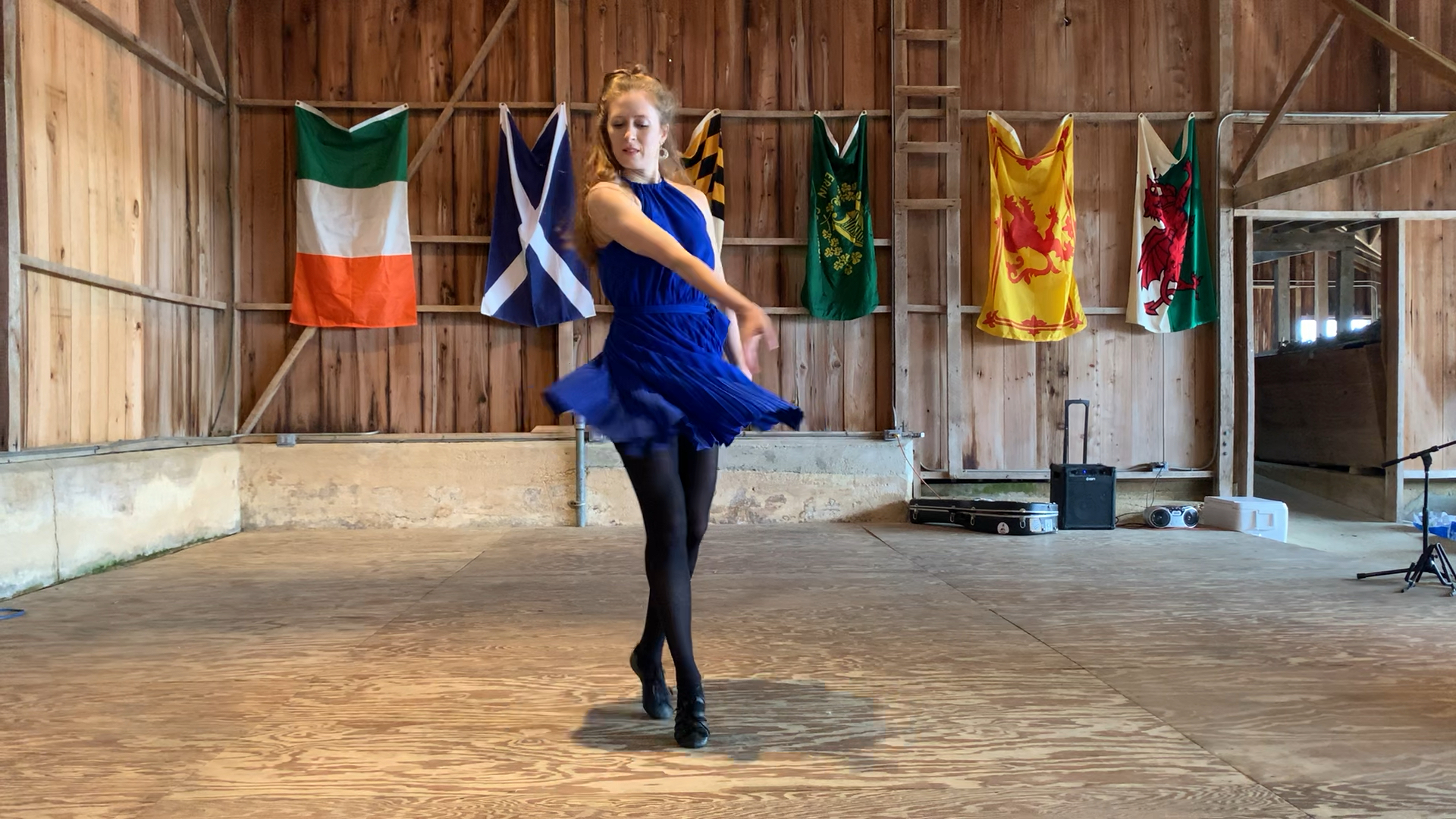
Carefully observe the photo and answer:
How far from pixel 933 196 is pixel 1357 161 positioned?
259 cm

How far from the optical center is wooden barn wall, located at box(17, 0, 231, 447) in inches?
166

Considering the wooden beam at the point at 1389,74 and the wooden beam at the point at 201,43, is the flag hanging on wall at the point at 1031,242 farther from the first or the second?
the wooden beam at the point at 201,43

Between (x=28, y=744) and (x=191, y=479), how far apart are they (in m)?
3.76

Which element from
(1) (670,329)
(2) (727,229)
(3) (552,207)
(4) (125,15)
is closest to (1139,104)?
(2) (727,229)

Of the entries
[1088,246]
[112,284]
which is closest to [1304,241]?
[1088,246]

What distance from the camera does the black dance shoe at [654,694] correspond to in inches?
84.1

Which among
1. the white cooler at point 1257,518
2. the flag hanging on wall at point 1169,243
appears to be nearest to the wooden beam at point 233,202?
the flag hanging on wall at point 1169,243

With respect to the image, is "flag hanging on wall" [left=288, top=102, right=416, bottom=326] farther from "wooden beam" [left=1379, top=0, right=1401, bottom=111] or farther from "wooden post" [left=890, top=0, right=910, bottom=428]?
"wooden beam" [left=1379, top=0, right=1401, bottom=111]

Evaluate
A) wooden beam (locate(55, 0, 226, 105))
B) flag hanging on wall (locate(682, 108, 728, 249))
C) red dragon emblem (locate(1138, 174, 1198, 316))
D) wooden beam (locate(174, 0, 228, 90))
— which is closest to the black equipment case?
red dragon emblem (locate(1138, 174, 1198, 316))

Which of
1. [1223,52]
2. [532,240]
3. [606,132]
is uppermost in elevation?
[1223,52]

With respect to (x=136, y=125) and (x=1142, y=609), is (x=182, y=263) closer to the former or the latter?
(x=136, y=125)

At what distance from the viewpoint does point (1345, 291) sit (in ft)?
27.1

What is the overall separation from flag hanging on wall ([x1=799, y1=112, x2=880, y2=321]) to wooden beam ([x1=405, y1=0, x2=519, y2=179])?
7.58ft

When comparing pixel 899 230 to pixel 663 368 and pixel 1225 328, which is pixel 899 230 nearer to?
pixel 1225 328
